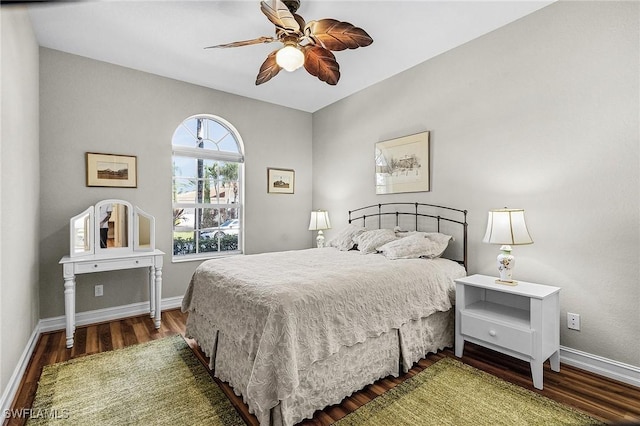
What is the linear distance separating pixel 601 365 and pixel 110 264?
414cm

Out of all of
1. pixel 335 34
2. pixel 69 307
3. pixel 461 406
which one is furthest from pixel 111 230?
pixel 461 406

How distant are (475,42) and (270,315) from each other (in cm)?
306

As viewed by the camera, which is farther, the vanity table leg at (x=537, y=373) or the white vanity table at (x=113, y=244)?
the white vanity table at (x=113, y=244)

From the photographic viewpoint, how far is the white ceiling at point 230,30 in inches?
101

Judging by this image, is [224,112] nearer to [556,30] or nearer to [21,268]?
[21,268]

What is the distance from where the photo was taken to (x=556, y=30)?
2.51 metres

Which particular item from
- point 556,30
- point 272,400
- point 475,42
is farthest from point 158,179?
point 556,30

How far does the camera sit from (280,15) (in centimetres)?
201

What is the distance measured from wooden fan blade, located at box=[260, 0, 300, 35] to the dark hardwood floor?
2.44 metres

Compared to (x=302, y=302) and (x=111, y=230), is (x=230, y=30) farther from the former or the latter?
(x=302, y=302)

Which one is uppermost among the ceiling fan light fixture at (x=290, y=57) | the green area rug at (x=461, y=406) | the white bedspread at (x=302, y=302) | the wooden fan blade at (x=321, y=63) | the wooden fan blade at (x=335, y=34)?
the wooden fan blade at (x=335, y=34)

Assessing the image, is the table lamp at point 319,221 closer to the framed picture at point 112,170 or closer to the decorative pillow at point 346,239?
the decorative pillow at point 346,239

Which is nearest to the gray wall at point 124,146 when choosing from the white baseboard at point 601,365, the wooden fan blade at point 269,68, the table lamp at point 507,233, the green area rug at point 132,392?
the green area rug at point 132,392

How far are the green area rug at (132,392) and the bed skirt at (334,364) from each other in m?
0.15
